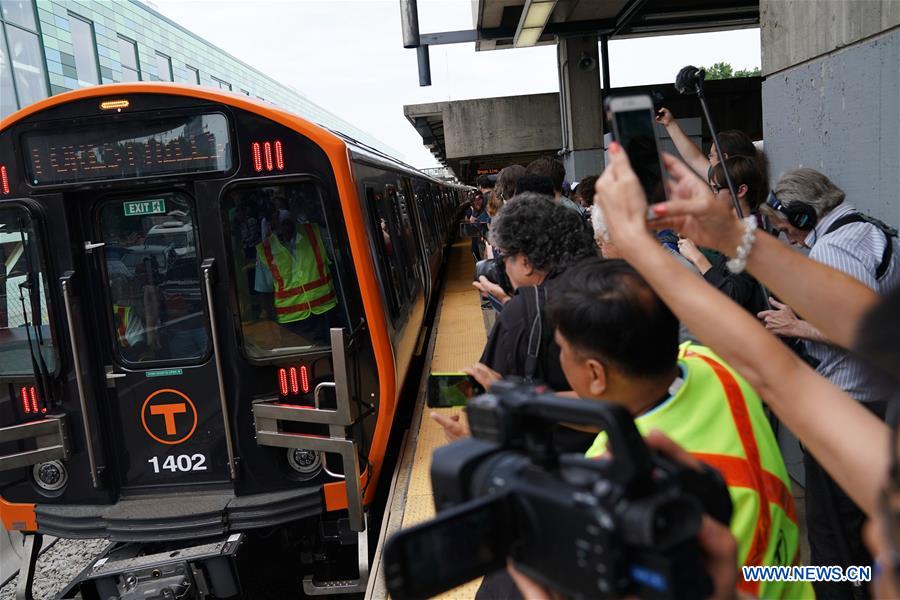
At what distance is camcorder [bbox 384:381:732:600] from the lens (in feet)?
3.23

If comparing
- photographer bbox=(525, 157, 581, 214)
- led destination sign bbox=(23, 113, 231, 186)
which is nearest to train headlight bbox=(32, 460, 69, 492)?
led destination sign bbox=(23, 113, 231, 186)

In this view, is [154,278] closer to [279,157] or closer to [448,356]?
[279,157]

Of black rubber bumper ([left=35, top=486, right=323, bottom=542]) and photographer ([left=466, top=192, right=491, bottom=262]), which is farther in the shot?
photographer ([left=466, top=192, right=491, bottom=262])

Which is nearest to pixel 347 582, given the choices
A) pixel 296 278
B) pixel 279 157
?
pixel 296 278

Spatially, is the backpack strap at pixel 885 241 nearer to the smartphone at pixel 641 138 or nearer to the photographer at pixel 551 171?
the smartphone at pixel 641 138

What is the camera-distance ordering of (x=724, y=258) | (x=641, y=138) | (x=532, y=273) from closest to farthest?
(x=641, y=138), (x=532, y=273), (x=724, y=258)

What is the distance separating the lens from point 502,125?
777 inches

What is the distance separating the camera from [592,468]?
1.08 metres

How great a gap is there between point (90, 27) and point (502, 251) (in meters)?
23.3

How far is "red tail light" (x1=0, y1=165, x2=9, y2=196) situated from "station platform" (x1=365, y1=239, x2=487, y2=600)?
9.15 ft

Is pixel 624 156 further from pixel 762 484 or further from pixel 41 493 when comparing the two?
pixel 41 493

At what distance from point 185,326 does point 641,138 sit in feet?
12.0

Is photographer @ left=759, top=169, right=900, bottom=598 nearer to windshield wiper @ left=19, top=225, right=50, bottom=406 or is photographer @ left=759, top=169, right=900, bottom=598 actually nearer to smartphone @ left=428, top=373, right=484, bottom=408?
smartphone @ left=428, top=373, right=484, bottom=408

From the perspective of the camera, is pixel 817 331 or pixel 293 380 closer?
pixel 817 331
